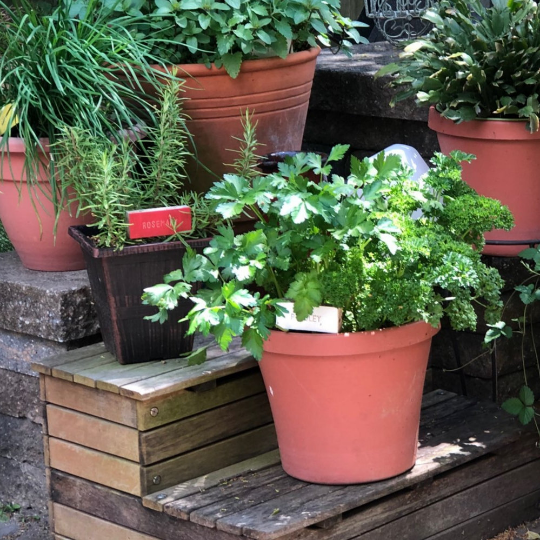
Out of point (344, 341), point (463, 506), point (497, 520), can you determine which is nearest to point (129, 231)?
point (344, 341)

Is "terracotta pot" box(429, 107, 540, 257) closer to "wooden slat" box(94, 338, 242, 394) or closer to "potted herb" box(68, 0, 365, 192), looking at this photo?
"potted herb" box(68, 0, 365, 192)

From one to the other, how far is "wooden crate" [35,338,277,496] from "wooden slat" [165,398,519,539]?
16 cm

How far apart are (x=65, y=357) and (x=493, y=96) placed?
1257mm

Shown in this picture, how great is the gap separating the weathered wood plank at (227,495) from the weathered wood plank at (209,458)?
102 mm

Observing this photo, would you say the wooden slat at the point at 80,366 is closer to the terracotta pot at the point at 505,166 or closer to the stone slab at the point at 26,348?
the stone slab at the point at 26,348

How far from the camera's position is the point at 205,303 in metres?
2.08

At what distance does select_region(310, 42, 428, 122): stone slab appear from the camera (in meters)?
3.28

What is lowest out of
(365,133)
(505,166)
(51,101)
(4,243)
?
(4,243)

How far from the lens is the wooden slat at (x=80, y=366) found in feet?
8.02

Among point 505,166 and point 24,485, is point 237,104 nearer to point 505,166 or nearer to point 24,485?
point 505,166

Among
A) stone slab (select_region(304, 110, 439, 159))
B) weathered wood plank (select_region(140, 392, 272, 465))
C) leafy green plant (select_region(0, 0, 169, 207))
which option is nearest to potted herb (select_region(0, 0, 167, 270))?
leafy green plant (select_region(0, 0, 169, 207))

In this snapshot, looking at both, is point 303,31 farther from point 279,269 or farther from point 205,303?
point 205,303

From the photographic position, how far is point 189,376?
7.80 ft

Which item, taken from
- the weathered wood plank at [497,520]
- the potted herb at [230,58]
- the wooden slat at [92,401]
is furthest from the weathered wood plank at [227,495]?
the potted herb at [230,58]
